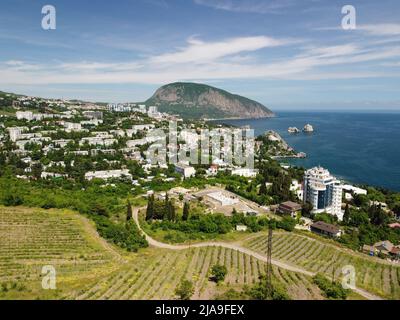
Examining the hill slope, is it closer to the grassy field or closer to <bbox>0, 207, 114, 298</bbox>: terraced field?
<bbox>0, 207, 114, 298</bbox>: terraced field

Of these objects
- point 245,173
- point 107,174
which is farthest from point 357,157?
point 107,174

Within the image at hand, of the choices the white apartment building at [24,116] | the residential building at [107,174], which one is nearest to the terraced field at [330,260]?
the residential building at [107,174]

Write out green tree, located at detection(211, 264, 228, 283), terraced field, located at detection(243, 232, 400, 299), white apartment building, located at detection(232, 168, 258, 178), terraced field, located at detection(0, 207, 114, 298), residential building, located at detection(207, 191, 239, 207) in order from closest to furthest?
green tree, located at detection(211, 264, 228, 283)
terraced field, located at detection(0, 207, 114, 298)
terraced field, located at detection(243, 232, 400, 299)
residential building, located at detection(207, 191, 239, 207)
white apartment building, located at detection(232, 168, 258, 178)

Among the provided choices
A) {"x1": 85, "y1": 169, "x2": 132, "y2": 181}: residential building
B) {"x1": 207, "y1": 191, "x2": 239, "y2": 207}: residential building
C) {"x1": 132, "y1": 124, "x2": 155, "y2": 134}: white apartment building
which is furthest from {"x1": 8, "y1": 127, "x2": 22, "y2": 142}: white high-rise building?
{"x1": 207, "y1": 191, "x2": 239, "y2": 207}: residential building

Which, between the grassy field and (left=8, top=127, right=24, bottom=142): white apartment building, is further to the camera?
(left=8, top=127, right=24, bottom=142): white apartment building

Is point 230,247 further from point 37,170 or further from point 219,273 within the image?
point 37,170

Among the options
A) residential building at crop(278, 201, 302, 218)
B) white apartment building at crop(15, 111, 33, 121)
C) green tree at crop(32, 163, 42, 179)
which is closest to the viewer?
residential building at crop(278, 201, 302, 218)
